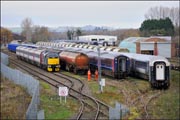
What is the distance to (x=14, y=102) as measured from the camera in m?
25.5

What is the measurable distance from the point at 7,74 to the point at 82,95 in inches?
606

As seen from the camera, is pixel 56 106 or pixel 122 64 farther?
pixel 122 64

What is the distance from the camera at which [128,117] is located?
19.8 m

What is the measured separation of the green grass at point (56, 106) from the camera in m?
20.6

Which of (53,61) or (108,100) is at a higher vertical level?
(53,61)

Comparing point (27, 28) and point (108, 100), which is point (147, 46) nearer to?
point (108, 100)

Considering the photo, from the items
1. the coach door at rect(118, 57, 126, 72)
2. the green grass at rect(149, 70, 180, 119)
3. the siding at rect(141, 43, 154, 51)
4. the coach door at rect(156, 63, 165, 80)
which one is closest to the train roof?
the coach door at rect(156, 63, 165, 80)

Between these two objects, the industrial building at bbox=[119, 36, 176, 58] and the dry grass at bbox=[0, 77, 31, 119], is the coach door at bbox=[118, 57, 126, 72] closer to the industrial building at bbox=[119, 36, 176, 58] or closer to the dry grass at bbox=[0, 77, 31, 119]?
the dry grass at bbox=[0, 77, 31, 119]

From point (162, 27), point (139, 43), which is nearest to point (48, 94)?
point (139, 43)

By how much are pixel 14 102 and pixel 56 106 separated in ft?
12.8

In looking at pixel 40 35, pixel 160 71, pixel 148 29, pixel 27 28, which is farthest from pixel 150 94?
pixel 27 28

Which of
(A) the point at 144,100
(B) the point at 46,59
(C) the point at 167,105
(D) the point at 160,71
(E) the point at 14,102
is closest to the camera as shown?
(C) the point at 167,105

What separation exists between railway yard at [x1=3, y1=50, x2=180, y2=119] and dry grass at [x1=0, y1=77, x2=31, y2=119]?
1160 mm

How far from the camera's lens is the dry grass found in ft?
70.3
